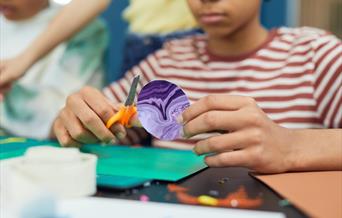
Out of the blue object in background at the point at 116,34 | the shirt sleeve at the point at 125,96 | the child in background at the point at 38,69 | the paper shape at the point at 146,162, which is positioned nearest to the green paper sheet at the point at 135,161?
the paper shape at the point at 146,162

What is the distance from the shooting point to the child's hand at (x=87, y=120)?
71 cm

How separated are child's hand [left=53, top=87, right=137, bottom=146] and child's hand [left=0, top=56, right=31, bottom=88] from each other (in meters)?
0.30

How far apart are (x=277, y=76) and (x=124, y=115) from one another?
42 cm

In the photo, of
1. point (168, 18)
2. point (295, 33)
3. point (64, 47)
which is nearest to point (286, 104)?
point (295, 33)

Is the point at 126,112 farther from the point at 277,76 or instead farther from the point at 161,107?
the point at 277,76

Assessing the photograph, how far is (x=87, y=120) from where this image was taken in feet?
2.39

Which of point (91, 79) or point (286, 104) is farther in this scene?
point (91, 79)

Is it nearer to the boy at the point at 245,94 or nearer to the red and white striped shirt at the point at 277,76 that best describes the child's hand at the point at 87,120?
the boy at the point at 245,94

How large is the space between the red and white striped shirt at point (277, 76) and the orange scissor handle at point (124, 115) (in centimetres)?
34

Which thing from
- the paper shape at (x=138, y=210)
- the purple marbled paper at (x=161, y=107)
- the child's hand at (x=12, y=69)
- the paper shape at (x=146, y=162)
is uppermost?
the purple marbled paper at (x=161, y=107)

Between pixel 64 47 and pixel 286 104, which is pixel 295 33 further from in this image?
pixel 64 47

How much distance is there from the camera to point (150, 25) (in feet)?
4.08

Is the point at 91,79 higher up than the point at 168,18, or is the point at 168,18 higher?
the point at 168,18

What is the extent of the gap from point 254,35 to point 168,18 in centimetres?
26
